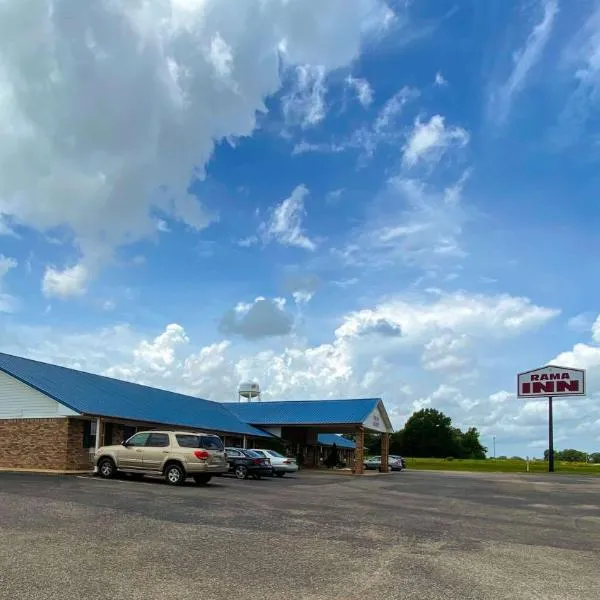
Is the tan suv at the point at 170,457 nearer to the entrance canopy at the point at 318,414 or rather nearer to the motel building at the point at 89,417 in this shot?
the motel building at the point at 89,417

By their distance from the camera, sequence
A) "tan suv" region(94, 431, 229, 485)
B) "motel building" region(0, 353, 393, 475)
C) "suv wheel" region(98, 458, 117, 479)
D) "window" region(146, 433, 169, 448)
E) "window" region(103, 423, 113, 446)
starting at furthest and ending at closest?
"window" region(103, 423, 113, 446) → "motel building" region(0, 353, 393, 475) → "suv wheel" region(98, 458, 117, 479) → "window" region(146, 433, 169, 448) → "tan suv" region(94, 431, 229, 485)

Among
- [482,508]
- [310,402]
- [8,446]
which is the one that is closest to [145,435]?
[8,446]

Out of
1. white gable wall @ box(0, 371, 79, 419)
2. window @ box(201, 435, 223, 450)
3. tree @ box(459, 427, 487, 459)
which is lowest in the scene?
tree @ box(459, 427, 487, 459)

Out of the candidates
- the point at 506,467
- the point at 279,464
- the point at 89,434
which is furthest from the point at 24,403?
the point at 506,467

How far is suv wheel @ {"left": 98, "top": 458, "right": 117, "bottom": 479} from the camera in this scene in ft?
76.0

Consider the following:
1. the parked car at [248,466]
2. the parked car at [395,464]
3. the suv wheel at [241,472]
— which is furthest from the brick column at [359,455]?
the suv wheel at [241,472]

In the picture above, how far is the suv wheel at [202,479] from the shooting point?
21489 mm

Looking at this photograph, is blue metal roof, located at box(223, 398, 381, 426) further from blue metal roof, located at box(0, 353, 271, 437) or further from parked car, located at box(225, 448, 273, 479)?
parked car, located at box(225, 448, 273, 479)

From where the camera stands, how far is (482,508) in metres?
18.0

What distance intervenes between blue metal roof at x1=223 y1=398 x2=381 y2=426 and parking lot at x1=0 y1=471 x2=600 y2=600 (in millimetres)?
27803

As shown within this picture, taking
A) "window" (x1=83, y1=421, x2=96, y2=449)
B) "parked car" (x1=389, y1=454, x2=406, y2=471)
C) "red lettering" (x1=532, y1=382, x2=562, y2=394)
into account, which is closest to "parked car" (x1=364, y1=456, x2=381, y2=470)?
"parked car" (x1=389, y1=454, x2=406, y2=471)

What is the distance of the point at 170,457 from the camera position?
70.7 feet

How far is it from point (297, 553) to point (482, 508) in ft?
33.7

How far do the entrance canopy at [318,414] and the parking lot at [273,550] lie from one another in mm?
27679
